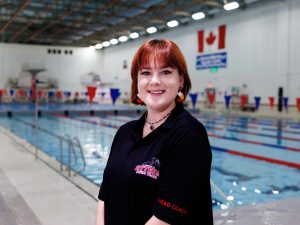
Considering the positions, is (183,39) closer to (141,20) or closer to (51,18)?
(141,20)

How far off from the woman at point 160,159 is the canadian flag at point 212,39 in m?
18.5

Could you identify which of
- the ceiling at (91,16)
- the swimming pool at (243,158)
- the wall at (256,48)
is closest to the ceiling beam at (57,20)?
the ceiling at (91,16)

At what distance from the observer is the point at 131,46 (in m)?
28.8

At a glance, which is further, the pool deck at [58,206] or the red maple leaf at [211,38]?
the red maple leaf at [211,38]

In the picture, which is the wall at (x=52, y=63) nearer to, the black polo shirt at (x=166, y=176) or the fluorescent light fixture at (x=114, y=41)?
the fluorescent light fixture at (x=114, y=41)

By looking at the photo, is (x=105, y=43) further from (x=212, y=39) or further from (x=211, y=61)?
(x=211, y=61)

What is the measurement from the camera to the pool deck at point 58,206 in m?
2.81

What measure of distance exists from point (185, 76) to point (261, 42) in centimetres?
1673

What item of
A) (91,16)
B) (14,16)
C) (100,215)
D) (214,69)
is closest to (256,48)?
(214,69)

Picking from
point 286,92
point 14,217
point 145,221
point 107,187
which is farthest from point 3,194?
point 286,92

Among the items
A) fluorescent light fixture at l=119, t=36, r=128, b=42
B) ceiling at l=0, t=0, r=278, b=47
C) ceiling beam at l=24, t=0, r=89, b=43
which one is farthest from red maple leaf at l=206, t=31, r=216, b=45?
fluorescent light fixture at l=119, t=36, r=128, b=42

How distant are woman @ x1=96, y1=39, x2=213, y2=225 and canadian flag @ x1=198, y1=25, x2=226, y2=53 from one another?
1846 centimetres

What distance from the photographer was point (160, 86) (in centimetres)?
135

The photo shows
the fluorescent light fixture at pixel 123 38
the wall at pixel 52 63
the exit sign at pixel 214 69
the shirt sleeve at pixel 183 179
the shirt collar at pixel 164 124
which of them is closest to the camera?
the shirt sleeve at pixel 183 179
